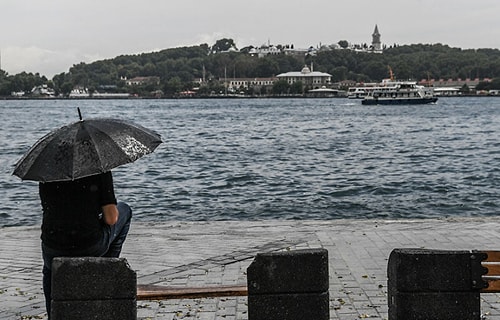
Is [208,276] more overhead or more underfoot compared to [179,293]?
more underfoot

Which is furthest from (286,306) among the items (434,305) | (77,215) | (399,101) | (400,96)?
(399,101)

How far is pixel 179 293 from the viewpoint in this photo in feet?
17.6

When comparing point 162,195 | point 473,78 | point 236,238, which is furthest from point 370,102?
point 236,238

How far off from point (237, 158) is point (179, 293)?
29750 mm

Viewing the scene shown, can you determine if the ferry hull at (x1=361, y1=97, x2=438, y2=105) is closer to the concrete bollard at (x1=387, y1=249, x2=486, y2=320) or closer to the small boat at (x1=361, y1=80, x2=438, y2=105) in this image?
the small boat at (x1=361, y1=80, x2=438, y2=105)

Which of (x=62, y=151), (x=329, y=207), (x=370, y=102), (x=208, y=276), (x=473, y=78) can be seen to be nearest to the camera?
(x=62, y=151)

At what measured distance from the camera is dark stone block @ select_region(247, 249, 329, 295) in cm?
496

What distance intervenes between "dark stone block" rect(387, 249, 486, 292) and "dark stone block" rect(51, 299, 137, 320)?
1.69 metres

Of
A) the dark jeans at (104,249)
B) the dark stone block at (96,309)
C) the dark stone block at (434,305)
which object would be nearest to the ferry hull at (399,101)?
the dark jeans at (104,249)

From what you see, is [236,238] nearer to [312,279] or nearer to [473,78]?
[312,279]

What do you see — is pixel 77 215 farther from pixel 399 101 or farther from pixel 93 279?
pixel 399 101

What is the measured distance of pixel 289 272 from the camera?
4988mm

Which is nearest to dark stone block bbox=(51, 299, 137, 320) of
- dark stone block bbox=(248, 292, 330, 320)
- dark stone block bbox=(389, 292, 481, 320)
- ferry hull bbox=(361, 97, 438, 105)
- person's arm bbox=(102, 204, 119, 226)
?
person's arm bbox=(102, 204, 119, 226)

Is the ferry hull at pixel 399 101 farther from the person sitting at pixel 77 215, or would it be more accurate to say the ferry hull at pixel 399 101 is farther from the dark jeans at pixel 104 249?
the person sitting at pixel 77 215
